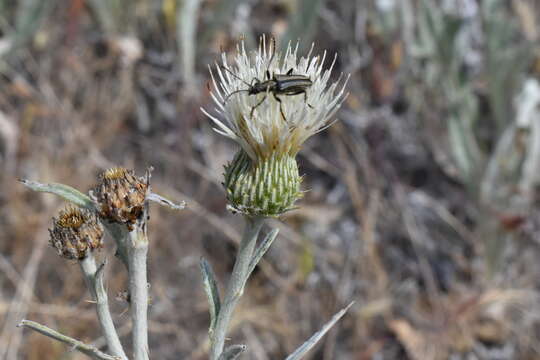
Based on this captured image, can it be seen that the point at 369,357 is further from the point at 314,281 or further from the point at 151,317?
the point at 151,317

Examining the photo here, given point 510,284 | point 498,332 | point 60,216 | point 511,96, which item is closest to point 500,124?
point 511,96

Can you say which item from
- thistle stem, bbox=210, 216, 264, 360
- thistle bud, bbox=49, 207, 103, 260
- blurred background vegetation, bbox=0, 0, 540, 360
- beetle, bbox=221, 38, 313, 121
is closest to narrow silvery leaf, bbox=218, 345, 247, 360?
thistle stem, bbox=210, 216, 264, 360

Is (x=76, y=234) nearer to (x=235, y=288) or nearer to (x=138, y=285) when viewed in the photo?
(x=138, y=285)

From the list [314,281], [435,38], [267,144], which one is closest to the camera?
[267,144]

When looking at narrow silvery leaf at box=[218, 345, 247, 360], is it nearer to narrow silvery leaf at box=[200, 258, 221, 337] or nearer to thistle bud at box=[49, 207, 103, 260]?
narrow silvery leaf at box=[200, 258, 221, 337]

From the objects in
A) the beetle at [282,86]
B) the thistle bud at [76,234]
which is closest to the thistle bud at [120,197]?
the thistle bud at [76,234]

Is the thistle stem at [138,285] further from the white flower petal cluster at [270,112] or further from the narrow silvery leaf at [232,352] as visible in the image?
the white flower petal cluster at [270,112]

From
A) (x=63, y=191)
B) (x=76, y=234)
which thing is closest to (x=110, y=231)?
(x=76, y=234)
